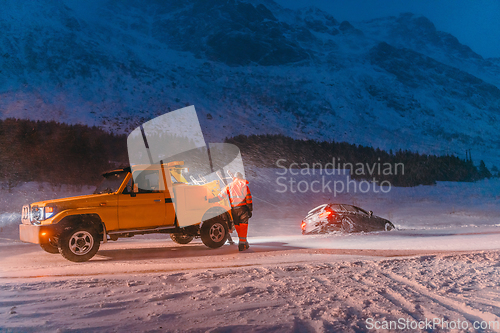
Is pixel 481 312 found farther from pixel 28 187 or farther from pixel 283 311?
pixel 28 187

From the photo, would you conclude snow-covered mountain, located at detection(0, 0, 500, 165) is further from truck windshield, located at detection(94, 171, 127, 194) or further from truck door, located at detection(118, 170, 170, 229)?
truck door, located at detection(118, 170, 170, 229)

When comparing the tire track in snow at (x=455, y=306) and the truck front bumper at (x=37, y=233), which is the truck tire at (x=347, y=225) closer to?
the tire track in snow at (x=455, y=306)

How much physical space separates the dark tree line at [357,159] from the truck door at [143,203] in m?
22.5

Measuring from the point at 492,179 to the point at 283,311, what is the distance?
150 ft

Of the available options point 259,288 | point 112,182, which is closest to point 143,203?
point 112,182

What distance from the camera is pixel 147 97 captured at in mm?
45000

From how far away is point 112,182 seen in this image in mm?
8992

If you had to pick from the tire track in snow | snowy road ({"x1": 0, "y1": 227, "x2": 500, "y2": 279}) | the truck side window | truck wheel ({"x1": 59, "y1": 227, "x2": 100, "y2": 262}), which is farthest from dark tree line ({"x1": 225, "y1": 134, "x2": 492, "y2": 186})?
the tire track in snow

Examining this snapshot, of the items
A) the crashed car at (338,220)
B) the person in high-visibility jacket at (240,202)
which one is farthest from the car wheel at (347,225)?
the person in high-visibility jacket at (240,202)

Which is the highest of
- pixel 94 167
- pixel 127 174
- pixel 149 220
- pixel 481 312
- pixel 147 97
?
pixel 147 97

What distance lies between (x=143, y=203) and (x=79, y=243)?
161cm

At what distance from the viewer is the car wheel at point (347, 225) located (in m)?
13.5

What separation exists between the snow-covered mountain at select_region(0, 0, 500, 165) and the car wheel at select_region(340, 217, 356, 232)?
2599 centimetres

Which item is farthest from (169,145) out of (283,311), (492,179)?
(492,179)
